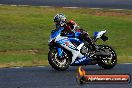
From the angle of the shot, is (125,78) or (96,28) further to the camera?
(96,28)

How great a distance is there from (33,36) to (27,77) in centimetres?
1205

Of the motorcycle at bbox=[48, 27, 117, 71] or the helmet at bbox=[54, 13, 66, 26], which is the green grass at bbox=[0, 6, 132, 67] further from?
the helmet at bbox=[54, 13, 66, 26]

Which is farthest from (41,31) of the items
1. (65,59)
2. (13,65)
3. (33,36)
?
(65,59)

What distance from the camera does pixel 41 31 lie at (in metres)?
27.7

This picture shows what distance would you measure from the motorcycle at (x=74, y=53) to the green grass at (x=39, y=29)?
2269 millimetres

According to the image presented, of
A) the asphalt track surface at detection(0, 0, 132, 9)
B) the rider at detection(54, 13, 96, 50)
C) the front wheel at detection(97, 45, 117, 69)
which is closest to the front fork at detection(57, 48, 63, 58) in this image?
the rider at detection(54, 13, 96, 50)

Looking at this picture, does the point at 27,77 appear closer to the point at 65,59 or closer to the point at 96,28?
the point at 65,59

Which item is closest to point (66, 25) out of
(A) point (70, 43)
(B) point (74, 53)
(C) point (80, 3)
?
(A) point (70, 43)

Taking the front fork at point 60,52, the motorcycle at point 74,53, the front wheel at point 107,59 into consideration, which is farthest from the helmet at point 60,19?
the front wheel at point 107,59

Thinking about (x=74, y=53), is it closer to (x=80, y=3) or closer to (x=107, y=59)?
(x=107, y=59)

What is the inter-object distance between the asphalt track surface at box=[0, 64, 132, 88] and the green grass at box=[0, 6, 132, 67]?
6.82 ft

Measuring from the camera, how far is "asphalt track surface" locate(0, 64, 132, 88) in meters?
12.7

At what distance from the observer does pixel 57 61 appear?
51.3ft

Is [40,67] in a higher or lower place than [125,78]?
lower
